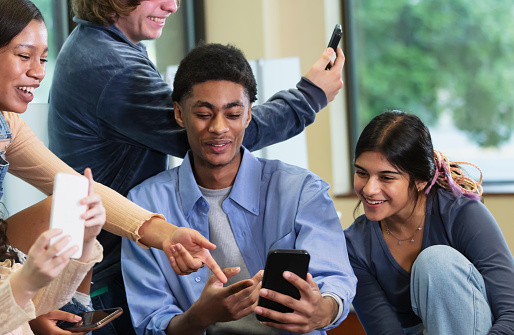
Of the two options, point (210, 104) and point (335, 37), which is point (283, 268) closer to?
point (210, 104)

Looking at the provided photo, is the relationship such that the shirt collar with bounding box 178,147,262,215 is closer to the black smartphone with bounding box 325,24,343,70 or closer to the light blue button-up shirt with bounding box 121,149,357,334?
the light blue button-up shirt with bounding box 121,149,357,334

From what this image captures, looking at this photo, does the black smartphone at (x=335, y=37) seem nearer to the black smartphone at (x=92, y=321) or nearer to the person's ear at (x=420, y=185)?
the person's ear at (x=420, y=185)

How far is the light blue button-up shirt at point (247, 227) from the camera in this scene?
164 centimetres

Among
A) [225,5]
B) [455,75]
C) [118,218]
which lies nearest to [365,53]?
[455,75]

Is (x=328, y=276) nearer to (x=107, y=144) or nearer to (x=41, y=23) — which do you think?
(x=107, y=144)

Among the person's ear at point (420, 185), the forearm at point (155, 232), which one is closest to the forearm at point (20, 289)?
the forearm at point (155, 232)

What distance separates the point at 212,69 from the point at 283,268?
618mm

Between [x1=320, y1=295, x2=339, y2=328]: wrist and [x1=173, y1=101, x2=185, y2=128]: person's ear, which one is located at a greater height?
[x1=173, y1=101, x2=185, y2=128]: person's ear

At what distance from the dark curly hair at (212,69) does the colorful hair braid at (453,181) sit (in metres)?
0.57

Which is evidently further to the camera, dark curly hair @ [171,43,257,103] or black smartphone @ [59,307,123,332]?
dark curly hair @ [171,43,257,103]

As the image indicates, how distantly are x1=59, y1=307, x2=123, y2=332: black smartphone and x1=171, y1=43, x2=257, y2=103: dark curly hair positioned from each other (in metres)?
0.64

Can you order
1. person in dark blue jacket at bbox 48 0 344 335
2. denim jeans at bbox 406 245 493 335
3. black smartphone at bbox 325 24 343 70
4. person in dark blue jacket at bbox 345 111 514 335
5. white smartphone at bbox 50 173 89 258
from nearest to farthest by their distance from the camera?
white smartphone at bbox 50 173 89 258 < denim jeans at bbox 406 245 493 335 < person in dark blue jacket at bbox 345 111 514 335 < person in dark blue jacket at bbox 48 0 344 335 < black smartphone at bbox 325 24 343 70

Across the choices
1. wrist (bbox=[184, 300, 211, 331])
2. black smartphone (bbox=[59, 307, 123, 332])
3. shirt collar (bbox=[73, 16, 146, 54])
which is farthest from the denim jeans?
shirt collar (bbox=[73, 16, 146, 54])

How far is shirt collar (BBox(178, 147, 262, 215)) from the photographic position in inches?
69.1
